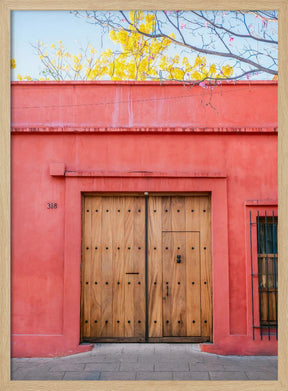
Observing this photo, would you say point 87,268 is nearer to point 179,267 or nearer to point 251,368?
point 179,267

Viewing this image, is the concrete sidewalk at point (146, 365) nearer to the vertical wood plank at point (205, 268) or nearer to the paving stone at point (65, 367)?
the paving stone at point (65, 367)

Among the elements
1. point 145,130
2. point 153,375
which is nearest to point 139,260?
point 153,375

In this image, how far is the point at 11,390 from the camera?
3854 mm

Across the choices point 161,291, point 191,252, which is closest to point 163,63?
point 191,252

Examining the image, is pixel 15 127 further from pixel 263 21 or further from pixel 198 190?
pixel 263 21

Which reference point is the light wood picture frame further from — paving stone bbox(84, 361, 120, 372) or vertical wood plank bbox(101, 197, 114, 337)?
vertical wood plank bbox(101, 197, 114, 337)

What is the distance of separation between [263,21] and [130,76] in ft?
6.67

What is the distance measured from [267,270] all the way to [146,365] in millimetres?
2135

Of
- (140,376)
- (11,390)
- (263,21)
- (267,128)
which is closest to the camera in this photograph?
(11,390)

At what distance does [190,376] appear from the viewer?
17.3ft

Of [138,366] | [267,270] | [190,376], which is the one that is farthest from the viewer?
[267,270]

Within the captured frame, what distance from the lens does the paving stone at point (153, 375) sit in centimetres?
524
